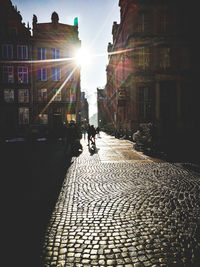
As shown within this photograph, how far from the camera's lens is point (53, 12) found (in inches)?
1188

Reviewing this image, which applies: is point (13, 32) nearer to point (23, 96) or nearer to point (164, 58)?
point (23, 96)

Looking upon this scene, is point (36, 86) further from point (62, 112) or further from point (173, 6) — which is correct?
point (173, 6)

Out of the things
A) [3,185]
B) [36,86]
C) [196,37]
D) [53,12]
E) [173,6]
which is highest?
[53,12]

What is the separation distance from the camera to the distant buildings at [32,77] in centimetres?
2800

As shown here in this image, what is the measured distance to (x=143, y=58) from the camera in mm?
19422

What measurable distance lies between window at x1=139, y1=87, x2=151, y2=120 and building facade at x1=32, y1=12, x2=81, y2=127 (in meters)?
13.6

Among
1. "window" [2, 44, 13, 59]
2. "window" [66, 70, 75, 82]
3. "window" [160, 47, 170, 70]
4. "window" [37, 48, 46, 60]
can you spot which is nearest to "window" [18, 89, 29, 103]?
"window" [2, 44, 13, 59]

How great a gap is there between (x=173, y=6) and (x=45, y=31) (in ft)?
68.4

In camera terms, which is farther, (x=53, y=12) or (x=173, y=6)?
(x=53, y=12)

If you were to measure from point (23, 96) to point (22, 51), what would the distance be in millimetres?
7633

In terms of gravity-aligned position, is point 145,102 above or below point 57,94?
below

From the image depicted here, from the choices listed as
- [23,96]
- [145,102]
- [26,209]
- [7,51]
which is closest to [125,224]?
[26,209]

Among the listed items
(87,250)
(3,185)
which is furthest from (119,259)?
(3,185)

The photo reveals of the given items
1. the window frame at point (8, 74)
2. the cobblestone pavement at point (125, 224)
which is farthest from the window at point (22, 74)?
the cobblestone pavement at point (125, 224)
